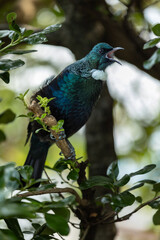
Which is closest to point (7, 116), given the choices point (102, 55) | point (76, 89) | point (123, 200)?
point (76, 89)

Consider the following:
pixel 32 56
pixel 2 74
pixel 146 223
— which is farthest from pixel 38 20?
pixel 146 223

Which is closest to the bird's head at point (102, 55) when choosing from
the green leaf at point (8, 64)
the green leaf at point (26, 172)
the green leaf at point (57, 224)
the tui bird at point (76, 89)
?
the tui bird at point (76, 89)

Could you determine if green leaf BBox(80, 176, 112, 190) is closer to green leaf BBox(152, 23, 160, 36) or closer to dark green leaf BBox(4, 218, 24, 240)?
dark green leaf BBox(4, 218, 24, 240)

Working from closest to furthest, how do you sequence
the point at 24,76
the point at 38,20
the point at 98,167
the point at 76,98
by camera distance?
the point at 76,98, the point at 98,167, the point at 38,20, the point at 24,76

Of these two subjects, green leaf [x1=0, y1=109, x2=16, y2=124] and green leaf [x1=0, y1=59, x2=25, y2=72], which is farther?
green leaf [x1=0, y1=109, x2=16, y2=124]

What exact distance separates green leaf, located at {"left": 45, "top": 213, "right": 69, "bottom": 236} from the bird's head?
2.47 ft

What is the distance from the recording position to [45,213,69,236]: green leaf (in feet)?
2.16

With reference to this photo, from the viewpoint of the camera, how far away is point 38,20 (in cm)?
227

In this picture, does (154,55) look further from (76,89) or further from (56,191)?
(76,89)

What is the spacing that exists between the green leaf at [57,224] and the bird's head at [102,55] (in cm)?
75

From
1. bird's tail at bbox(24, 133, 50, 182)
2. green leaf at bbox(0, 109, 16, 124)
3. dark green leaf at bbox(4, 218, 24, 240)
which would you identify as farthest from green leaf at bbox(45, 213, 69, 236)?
bird's tail at bbox(24, 133, 50, 182)

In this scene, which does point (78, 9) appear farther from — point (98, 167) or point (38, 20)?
point (98, 167)

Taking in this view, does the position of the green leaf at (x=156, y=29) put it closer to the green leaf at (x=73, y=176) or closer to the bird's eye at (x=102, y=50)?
the green leaf at (x=73, y=176)

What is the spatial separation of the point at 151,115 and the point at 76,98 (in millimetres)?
1144
